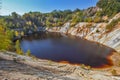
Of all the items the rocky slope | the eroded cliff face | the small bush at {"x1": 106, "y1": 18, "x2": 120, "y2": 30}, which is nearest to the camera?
the rocky slope

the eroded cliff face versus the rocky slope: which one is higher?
the eroded cliff face

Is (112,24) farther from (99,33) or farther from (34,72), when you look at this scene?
(34,72)

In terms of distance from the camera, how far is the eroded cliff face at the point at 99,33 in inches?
3712

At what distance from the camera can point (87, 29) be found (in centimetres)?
13775

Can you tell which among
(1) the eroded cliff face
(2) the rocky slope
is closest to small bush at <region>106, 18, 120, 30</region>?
(1) the eroded cliff face

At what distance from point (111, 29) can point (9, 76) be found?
99.6 meters

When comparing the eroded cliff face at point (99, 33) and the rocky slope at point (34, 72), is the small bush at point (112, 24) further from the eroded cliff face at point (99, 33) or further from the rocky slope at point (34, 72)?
the rocky slope at point (34, 72)

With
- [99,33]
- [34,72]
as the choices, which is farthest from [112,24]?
[34,72]

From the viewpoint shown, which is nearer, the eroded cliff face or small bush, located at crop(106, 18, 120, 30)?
the eroded cliff face

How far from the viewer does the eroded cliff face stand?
9428 centimetres

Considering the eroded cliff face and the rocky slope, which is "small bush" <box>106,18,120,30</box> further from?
the rocky slope

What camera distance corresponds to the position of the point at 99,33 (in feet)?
389

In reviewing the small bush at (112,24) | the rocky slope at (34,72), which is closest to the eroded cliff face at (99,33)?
the small bush at (112,24)

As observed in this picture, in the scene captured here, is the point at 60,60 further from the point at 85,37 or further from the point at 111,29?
the point at 85,37
